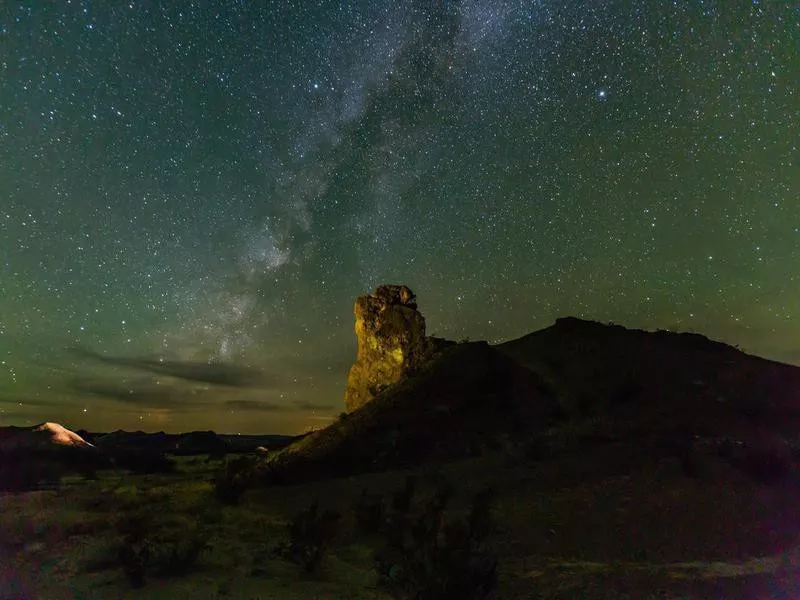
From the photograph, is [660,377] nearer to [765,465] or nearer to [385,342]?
[765,465]

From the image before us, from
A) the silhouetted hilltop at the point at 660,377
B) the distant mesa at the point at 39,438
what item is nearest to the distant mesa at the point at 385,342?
the silhouetted hilltop at the point at 660,377

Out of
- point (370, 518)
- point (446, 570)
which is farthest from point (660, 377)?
point (446, 570)

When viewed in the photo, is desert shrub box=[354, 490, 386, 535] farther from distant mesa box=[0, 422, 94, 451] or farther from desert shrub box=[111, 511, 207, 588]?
distant mesa box=[0, 422, 94, 451]

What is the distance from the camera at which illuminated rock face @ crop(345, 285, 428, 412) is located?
115 feet

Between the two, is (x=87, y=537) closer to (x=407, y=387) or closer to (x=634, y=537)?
(x=634, y=537)

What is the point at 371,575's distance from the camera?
937 cm

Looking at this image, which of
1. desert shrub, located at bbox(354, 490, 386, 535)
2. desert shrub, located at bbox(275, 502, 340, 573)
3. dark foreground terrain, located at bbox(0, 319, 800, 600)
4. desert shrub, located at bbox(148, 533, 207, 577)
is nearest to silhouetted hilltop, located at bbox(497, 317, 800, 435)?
dark foreground terrain, located at bbox(0, 319, 800, 600)

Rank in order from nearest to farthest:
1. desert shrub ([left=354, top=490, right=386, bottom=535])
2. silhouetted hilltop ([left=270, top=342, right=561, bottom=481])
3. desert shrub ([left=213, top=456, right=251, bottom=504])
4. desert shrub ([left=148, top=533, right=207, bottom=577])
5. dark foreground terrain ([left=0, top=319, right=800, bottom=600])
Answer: dark foreground terrain ([left=0, top=319, right=800, bottom=600]) < desert shrub ([left=148, top=533, right=207, bottom=577]) < desert shrub ([left=354, top=490, right=386, bottom=535]) < desert shrub ([left=213, top=456, right=251, bottom=504]) < silhouetted hilltop ([left=270, top=342, right=561, bottom=481])

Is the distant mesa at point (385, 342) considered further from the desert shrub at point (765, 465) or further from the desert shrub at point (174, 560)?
the desert shrub at point (174, 560)

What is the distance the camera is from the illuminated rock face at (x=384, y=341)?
115 feet

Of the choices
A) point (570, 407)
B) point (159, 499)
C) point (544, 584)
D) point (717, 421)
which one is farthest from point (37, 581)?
point (717, 421)

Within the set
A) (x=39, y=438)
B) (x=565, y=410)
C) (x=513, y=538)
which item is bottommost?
(x=513, y=538)

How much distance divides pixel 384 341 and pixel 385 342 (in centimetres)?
12

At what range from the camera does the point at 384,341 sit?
36156 millimetres
